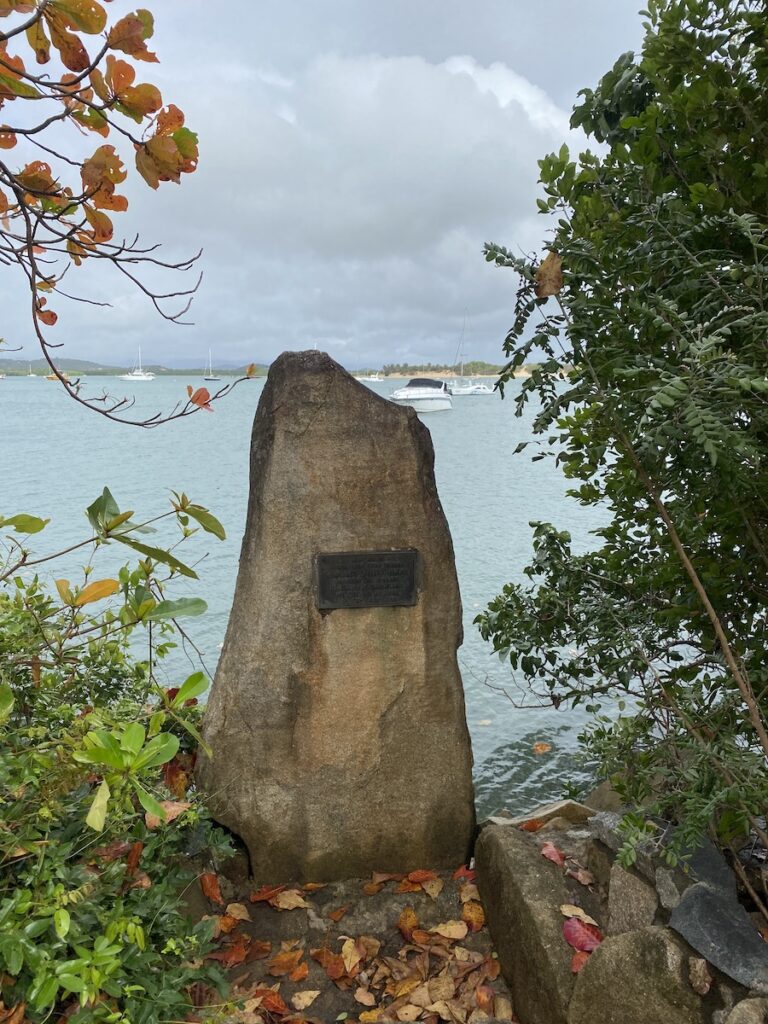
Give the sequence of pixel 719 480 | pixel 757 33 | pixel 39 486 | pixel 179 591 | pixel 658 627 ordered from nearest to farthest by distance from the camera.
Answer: pixel 719 480 < pixel 757 33 < pixel 658 627 < pixel 179 591 < pixel 39 486

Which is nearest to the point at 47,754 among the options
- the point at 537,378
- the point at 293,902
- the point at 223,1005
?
the point at 223,1005

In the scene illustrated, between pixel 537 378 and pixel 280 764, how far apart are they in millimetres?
1891

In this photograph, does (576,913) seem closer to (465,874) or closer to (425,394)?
(465,874)

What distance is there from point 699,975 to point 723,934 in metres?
0.15

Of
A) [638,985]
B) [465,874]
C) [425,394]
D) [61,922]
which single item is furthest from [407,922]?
[425,394]

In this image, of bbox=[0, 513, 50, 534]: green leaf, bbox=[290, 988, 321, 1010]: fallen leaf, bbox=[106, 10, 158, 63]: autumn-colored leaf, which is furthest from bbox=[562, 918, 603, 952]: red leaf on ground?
bbox=[106, 10, 158, 63]: autumn-colored leaf

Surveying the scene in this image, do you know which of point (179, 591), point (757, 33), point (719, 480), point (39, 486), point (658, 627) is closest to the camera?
point (719, 480)

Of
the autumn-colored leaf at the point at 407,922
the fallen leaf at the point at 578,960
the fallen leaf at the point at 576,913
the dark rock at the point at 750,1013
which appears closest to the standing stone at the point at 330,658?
the autumn-colored leaf at the point at 407,922

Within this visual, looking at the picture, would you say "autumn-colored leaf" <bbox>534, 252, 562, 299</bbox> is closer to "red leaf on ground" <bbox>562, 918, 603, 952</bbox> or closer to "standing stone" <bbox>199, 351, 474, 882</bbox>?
"standing stone" <bbox>199, 351, 474, 882</bbox>

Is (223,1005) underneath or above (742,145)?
underneath

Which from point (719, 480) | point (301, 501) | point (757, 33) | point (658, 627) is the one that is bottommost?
point (658, 627)

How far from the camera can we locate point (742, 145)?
244 centimetres

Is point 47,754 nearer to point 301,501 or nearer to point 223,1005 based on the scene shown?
point 223,1005

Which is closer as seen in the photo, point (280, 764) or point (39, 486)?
point (280, 764)
